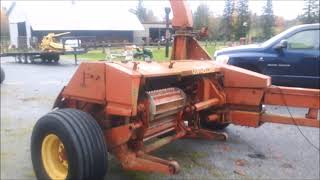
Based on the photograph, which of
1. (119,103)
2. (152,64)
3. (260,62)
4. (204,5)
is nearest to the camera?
(119,103)

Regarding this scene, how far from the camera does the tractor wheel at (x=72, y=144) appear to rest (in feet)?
12.2

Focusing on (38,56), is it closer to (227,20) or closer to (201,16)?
(201,16)

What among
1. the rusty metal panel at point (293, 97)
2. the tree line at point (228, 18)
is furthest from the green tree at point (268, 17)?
the rusty metal panel at point (293, 97)

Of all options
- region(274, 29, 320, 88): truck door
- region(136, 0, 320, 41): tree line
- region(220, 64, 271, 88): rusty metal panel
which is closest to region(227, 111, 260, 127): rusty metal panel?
region(220, 64, 271, 88): rusty metal panel

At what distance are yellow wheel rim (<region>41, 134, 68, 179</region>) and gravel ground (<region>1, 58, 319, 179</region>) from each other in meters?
0.25

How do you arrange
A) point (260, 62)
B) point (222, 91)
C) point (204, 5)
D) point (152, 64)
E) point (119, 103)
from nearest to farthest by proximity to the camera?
point (119, 103)
point (152, 64)
point (222, 91)
point (204, 5)
point (260, 62)

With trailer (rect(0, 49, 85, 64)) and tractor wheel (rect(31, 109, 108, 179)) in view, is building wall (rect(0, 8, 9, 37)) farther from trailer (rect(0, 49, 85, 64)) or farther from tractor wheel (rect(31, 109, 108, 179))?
trailer (rect(0, 49, 85, 64))

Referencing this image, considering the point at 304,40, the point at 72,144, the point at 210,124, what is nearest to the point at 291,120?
the point at 210,124

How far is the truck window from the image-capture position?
8430mm

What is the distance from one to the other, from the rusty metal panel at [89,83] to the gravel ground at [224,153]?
26.2 inches

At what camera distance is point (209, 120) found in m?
5.55

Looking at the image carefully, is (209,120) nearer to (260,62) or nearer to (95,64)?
(95,64)

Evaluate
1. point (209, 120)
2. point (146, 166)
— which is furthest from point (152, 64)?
point (209, 120)

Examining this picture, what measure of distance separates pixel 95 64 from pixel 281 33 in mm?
5884
